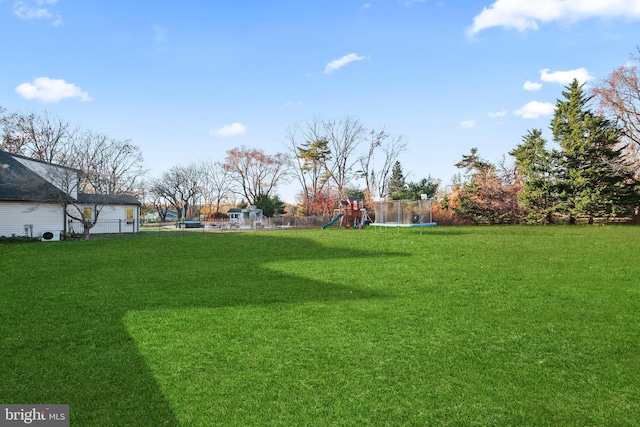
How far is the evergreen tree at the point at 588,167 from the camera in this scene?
25.7 metres

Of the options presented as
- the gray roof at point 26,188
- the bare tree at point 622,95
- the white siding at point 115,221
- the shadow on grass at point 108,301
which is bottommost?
the shadow on grass at point 108,301

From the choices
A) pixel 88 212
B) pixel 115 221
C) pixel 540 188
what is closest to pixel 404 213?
pixel 540 188

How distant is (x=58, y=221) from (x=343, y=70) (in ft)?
57.5

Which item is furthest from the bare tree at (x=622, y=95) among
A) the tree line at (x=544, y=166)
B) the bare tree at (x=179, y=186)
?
the bare tree at (x=179, y=186)

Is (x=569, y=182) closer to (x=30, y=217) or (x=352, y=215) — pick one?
(x=352, y=215)

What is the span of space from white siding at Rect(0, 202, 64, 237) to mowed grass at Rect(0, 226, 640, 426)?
1273 centimetres

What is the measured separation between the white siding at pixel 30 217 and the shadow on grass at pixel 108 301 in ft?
24.3

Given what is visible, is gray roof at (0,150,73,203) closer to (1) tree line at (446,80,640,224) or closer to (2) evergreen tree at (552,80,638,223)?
(1) tree line at (446,80,640,224)

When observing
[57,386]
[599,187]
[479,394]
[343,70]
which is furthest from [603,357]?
[599,187]

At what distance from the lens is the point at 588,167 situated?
26578 millimetres

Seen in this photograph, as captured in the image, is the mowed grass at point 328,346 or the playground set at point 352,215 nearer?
the mowed grass at point 328,346

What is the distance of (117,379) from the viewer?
323 cm

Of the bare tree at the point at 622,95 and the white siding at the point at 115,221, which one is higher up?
the bare tree at the point at 622,95

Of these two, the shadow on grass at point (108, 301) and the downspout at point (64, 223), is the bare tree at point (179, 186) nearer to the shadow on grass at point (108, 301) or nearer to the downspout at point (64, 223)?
the downspout at point (64, 223)
